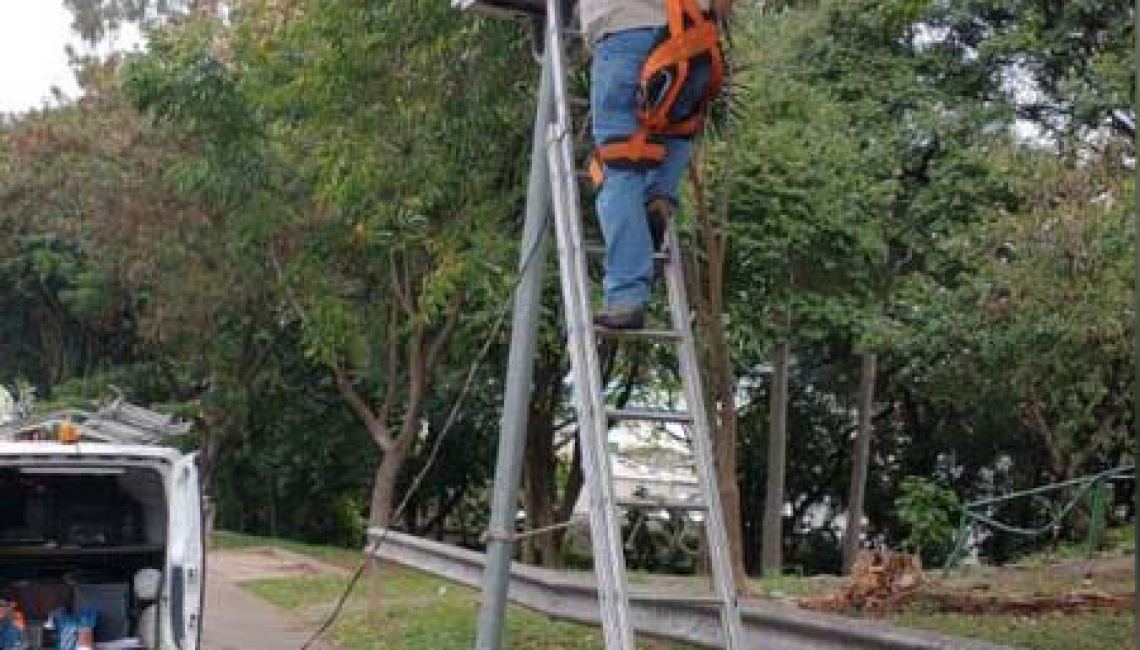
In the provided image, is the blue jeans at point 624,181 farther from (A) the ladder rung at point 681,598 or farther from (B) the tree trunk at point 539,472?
(B) the tree trunk at point 539,472

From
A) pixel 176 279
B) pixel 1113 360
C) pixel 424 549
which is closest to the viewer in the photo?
pixel 424 549

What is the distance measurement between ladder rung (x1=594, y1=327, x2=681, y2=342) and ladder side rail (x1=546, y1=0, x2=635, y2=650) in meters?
0.12

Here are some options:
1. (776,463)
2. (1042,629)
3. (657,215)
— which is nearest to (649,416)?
(657,215)

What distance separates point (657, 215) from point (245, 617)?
33.9ft

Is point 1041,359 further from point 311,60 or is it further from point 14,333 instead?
point 14,333

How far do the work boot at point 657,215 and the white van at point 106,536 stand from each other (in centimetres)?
392

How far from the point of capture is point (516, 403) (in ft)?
21.6

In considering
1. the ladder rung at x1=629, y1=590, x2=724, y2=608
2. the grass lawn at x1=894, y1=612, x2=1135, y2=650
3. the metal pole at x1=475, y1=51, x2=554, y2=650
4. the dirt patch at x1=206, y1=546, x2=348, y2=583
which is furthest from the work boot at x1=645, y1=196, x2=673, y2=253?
the dirt patch at x1=206, y1=546, x2=348, y2=583

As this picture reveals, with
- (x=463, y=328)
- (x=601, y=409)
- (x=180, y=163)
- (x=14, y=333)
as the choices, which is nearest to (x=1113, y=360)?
(x=463, y=328)

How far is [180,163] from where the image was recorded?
22.4 m

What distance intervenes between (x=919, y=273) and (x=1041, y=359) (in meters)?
3.53

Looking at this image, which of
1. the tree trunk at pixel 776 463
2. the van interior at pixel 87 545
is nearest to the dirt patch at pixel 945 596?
the van interior at pixel 87 545

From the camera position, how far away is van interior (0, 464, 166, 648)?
9102 millimetres

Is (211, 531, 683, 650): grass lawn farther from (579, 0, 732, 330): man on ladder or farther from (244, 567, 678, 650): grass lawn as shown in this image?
(579, 0, 732, 330): man on ladder
